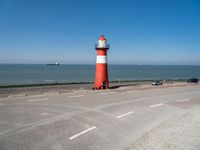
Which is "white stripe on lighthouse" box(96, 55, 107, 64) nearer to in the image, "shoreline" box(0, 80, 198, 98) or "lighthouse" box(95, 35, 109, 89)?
"lighthouse" box(95, 35, 109, 89)

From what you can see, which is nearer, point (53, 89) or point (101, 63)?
point (101, 63)

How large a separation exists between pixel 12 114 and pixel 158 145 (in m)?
7.62

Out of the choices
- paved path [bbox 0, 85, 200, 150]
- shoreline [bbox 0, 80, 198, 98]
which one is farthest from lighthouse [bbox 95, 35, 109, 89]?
paved path [bbox 0, 85, 200, 150]

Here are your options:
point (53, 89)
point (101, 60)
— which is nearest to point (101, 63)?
point (101, 60)

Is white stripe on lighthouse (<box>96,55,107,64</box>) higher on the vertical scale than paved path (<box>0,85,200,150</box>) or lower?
higher

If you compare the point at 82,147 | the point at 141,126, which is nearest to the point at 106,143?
the point at 82,147

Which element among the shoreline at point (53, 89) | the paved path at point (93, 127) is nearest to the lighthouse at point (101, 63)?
the shoreline at point (53, 89)

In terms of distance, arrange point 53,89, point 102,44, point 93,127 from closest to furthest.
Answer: point 93,127, point 102,44, point 53,89

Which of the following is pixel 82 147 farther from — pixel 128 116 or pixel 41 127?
pixel 128 116

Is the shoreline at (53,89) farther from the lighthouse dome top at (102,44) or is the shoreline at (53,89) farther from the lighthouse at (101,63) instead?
the lighthouse dome top at (102,44)

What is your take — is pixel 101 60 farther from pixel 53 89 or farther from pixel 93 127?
pixel 93 127

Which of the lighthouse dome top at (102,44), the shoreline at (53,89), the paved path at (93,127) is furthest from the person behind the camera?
the lighthouse dome top at (102,44)

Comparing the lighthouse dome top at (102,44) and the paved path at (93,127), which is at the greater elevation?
the lighthouse dome top at (102,44)

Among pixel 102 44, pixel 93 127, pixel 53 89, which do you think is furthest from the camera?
pixel 53 89
